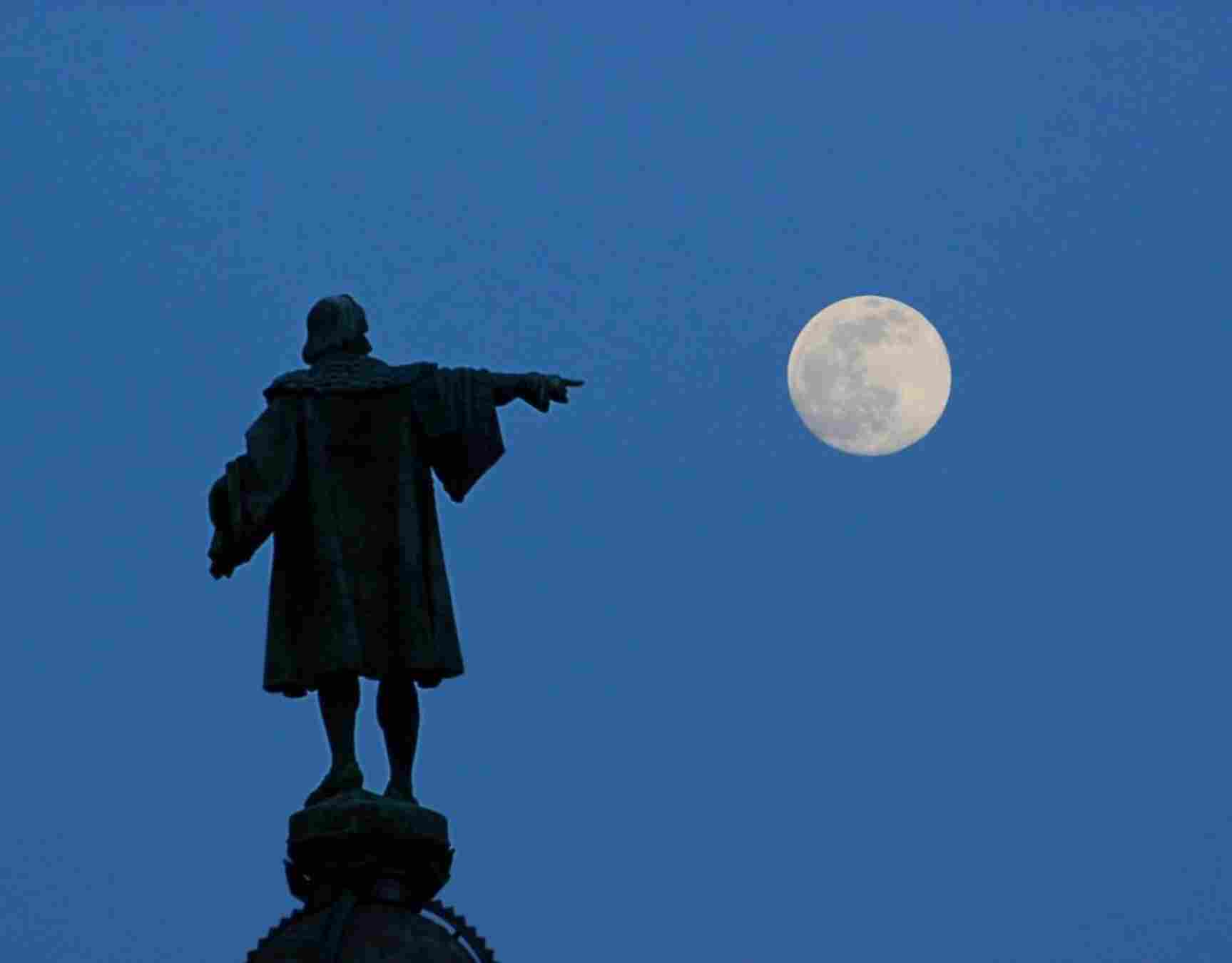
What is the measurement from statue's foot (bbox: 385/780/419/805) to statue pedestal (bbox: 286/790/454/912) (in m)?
0.18

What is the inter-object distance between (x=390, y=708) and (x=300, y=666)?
2.30 feet

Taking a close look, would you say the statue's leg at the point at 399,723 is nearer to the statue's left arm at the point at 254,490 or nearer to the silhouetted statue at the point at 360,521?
the silhouetted statue at the point at 360,521

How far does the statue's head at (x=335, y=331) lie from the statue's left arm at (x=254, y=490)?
0.53m

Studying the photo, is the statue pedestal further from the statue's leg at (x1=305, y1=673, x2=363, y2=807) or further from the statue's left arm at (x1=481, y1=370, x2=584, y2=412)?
the statue's left arm at (x1=481, y1=370, x2=584, y2=412)

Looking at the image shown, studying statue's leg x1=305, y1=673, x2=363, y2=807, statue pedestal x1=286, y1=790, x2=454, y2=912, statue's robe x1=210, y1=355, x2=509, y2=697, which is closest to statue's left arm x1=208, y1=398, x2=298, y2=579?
statue's robe x1=210, y1=355, x2=509, y2=697

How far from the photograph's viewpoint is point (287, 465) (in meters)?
20.1

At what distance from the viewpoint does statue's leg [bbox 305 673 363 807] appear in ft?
64.9

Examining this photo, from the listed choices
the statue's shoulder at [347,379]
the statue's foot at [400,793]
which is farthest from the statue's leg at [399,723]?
the statue's shoulder at [347,379]

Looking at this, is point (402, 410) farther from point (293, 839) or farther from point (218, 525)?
point (293, 839)

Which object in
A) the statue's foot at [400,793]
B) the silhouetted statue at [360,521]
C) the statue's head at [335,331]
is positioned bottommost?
the statue's foot at [400,793]

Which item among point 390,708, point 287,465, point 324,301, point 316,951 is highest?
point 324,301

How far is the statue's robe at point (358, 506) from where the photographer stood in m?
19.9

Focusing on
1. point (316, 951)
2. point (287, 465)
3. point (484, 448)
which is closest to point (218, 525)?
point (287, 465)

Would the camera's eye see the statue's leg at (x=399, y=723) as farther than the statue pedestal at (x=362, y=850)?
Yes
